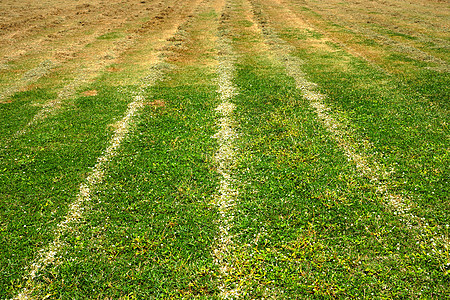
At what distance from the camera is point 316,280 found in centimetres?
1038

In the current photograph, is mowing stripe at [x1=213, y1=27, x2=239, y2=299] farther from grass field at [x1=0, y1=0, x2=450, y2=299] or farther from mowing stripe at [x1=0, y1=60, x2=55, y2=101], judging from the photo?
mowing stripe at [x1=0, y1=60, x2=55, y2=101]

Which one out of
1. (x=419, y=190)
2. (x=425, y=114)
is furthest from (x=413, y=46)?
(x=419, y=190)

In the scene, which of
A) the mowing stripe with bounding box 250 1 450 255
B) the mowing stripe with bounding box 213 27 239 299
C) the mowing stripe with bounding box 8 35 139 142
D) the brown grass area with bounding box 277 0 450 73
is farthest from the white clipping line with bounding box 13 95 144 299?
the brown grass area with bounding box 277 0 450 73

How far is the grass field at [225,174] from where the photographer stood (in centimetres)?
1069

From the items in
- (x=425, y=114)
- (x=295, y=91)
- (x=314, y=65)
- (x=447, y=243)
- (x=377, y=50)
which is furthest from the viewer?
(x=377, y=50)

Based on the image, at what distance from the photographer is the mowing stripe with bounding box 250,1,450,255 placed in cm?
1271

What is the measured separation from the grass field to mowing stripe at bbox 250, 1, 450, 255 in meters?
0.10

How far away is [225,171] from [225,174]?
0.91 ft

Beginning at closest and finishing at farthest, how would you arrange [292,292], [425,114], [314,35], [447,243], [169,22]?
1. [292,292]
2. [447,243]
3. [425,114]
4. [314,35]
5. [169,22]

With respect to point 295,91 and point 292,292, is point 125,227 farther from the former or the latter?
point 295,91

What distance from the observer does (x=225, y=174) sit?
16.0 m

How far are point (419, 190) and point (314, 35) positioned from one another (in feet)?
116

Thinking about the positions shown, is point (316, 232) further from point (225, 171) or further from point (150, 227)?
point (150, 227)

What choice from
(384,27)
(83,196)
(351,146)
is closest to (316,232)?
(351,146)
